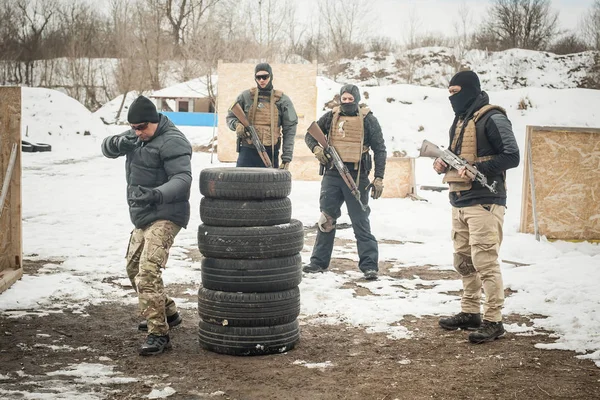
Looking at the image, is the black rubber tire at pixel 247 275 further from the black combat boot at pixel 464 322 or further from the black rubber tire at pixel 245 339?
the black combat boot at pixel 464 322

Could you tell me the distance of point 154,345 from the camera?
16.1 feet

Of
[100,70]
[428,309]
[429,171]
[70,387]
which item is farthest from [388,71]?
[70,387]

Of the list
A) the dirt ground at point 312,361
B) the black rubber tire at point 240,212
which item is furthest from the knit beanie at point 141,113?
the dirt ground at point 312,361

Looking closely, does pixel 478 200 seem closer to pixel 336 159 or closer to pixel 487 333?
pixel 487 333

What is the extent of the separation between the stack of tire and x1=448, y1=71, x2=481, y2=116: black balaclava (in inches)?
67.7

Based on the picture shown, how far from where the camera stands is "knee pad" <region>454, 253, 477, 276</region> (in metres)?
5.68

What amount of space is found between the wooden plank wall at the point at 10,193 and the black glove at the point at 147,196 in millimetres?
2664

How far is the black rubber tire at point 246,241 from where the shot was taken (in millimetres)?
4957

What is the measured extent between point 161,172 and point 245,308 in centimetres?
125

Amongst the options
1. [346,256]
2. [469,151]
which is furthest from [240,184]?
[346,256]

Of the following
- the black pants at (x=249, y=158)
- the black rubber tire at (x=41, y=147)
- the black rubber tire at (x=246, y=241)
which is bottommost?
the black rubber tire at (x=246, y=241)

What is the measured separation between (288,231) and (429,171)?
643 inches

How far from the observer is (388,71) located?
42219 mm

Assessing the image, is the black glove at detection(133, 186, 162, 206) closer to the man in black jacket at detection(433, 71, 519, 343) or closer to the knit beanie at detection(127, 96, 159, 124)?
the knit beanie at detection(127, 96, 159, 124)
